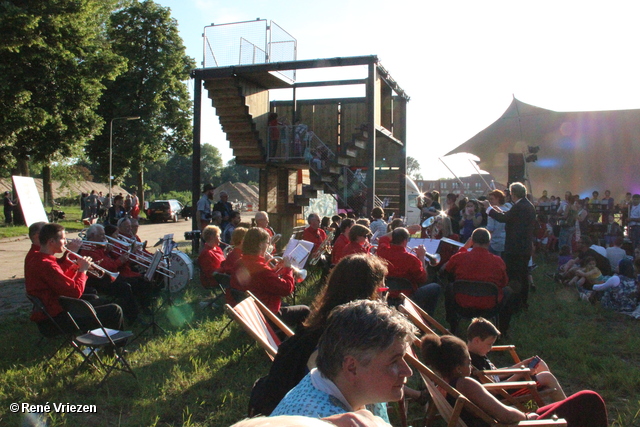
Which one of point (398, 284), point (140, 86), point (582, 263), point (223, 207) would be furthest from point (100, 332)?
point (140, 86)

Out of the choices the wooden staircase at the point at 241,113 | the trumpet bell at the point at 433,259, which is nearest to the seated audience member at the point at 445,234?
the trumpet bell at the point at 433,259

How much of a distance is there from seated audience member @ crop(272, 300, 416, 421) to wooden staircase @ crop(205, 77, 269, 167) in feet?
43.3

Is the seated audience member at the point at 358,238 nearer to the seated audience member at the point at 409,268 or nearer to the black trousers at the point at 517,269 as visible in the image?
the seated audience member at the point at 409,268

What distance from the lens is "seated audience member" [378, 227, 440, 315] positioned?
6.29 metres

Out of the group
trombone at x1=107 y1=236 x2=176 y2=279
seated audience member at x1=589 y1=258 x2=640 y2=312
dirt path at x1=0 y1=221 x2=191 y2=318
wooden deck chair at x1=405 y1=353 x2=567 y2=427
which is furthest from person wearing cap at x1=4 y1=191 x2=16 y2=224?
wooden deck chair at x1=405 y1=353 x2=567 y2=427

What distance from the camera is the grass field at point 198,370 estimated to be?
421 centimetres

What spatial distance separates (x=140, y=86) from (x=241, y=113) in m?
21.2

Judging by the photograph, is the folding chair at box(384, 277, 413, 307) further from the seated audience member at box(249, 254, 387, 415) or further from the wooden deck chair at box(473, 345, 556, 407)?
the seated audience member at box(249, 254, 387, 415)

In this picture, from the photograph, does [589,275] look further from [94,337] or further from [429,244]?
[94,337]

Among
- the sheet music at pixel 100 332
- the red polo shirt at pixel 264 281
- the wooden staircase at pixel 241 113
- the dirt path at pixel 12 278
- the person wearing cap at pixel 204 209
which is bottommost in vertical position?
the dirt path at pixel 12 278

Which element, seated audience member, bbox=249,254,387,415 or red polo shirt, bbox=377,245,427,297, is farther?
red polo shirt, bbox=377,245,427,297

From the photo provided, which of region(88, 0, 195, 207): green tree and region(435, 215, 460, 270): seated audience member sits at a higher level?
region(88, 0, 195, 207): green tree

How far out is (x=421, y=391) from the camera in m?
4.48

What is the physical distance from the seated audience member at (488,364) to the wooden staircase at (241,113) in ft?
37.9
